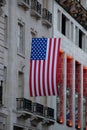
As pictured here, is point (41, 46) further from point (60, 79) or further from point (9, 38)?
point (60, 79)

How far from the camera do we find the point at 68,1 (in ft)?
239

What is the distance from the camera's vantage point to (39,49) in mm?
53719

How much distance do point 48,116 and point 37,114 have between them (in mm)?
3300

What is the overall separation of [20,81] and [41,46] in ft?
18.1

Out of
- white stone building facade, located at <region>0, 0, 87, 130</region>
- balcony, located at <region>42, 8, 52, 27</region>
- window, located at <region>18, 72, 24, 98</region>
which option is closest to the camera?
white stone building facade, located at <region>0, 0, 87, 130</region>

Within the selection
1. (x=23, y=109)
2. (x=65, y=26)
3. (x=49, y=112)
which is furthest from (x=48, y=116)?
(x=65, y=26)

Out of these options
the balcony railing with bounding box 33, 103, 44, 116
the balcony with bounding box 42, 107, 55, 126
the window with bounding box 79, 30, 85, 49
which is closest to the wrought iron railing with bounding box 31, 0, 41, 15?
the balcony railing with bounding box 33, 103, 44, 116

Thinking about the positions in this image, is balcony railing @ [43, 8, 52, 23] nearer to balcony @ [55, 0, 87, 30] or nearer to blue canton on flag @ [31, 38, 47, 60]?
balcony @ [55, 0, 87, 30]

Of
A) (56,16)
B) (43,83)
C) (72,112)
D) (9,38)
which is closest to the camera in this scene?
(43,83)

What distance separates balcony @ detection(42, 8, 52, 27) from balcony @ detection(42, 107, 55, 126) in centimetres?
648

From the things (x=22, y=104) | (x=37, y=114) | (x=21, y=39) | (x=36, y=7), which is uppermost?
(x=36, y=7)

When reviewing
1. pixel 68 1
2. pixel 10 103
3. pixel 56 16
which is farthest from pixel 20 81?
pixel 68 1

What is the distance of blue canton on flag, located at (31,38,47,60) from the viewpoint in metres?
53.2

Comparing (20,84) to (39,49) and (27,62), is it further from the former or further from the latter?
(39,49)
